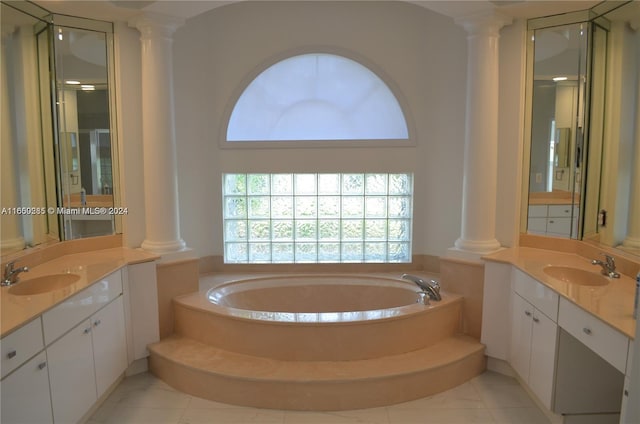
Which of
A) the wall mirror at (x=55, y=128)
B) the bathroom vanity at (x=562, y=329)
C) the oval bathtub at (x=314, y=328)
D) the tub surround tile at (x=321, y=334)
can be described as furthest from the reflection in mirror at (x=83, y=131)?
the bathroom vanity at (x=562, y=329)

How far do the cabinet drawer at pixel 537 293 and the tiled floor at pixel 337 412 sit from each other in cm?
64

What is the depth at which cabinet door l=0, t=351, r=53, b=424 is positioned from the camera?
6.10 ft

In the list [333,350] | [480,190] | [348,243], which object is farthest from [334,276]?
[480,190]

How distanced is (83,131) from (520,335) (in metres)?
3.29

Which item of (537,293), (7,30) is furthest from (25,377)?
(537,293)

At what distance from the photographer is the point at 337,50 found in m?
4.25

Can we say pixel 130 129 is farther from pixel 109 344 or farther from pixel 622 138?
pixel 622 138

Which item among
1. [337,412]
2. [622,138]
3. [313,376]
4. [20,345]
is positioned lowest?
[337,412]

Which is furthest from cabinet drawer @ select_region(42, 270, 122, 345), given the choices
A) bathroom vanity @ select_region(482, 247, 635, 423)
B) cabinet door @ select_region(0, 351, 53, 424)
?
bathroom vanity @ select_region(482, 247, 635, 423)

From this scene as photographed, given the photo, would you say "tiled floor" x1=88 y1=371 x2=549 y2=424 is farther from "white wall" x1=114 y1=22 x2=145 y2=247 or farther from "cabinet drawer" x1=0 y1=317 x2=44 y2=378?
"white wall" x1=114 y1=22 x2=145 y2=247

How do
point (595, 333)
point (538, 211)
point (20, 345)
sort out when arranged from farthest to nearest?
point (538, 211)
point (595, 333)
point (20, 345)

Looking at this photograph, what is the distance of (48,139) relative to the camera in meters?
3.17

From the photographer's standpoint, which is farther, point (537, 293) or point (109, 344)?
point (109, 344)

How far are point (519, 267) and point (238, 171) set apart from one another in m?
2.60
